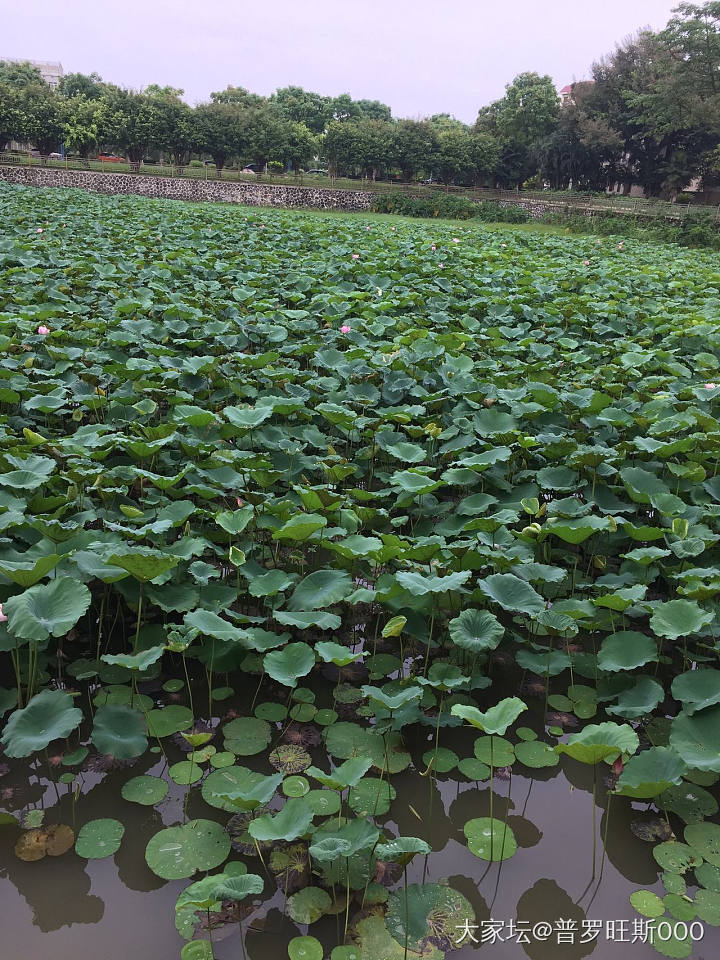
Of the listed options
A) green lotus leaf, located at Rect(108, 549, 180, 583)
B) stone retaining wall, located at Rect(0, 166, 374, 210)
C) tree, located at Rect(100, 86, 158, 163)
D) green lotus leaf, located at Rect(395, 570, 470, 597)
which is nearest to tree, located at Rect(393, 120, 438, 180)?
stone retaining wall, located at Rect(0, 166, 374, 210)

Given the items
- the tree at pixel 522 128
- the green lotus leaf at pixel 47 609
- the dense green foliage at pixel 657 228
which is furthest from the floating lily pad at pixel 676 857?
the tree at pixel 522 128

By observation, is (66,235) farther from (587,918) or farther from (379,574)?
(587,918)

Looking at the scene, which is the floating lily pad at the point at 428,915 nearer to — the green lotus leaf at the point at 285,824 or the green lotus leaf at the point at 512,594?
the green lotus leaf at the point at 285,824

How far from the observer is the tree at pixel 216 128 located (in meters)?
36.3

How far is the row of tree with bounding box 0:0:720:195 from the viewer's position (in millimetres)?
34250

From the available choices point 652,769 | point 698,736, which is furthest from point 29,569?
point 698,736

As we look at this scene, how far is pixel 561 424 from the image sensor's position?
12.8 ft

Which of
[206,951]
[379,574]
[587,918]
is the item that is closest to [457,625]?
[379,574]

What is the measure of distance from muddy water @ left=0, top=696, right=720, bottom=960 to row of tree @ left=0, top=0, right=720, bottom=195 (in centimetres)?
3424

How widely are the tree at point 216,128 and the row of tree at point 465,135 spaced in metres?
0.05

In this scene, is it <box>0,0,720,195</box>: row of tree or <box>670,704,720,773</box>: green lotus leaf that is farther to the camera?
<box>0,0,720,195</box>: row of tree

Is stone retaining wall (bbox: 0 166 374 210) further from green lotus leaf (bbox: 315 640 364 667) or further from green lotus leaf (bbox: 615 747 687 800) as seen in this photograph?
green lotus leaf (bbox: 615 747 687 800)

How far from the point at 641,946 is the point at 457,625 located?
896 mm

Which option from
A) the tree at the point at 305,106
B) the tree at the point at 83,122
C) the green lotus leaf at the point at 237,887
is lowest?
the green lotus leaf at the point at 237,887
